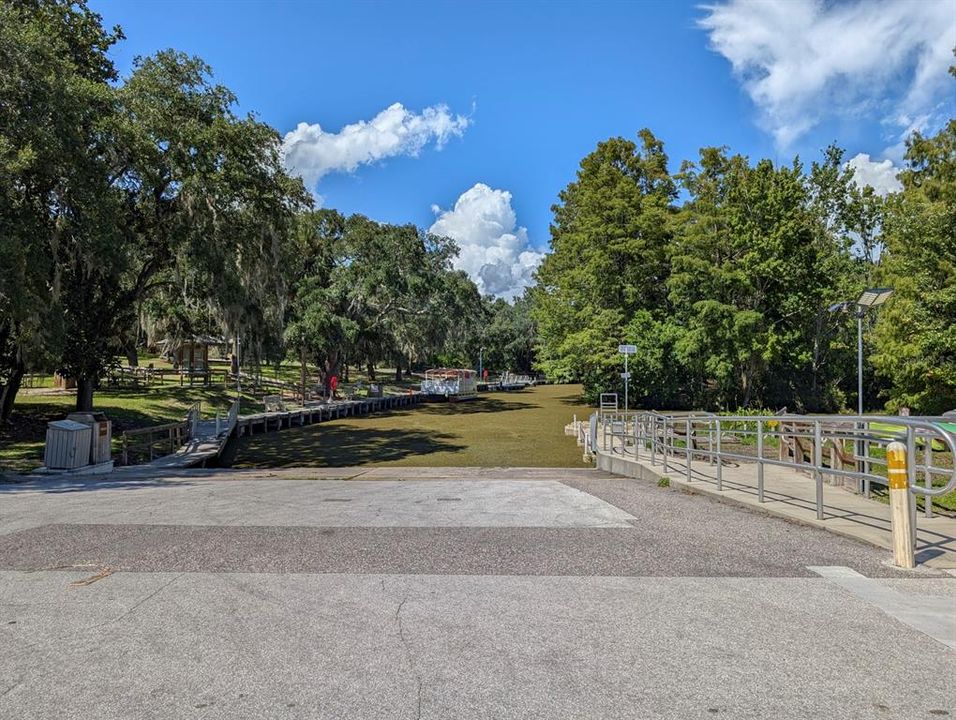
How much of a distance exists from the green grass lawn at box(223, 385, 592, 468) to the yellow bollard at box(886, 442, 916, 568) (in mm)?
15908

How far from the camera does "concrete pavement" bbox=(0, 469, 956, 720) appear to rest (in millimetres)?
3117

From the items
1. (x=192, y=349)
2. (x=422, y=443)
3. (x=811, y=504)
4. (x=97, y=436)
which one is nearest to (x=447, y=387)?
(x=192, y=349)

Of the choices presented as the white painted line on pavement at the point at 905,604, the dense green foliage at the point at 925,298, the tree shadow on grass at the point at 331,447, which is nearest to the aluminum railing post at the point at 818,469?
the white painted line on pavement at the point at 905,604

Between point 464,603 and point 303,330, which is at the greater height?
point 303,330

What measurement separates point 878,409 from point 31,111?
5261 centimetres

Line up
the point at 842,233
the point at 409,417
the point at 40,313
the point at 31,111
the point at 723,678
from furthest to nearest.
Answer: the point at 842,233, the point at 409,417, the point at 40,313, the point at 31,111, the point at 723,678

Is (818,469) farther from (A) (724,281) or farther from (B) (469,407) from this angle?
(B) (469,407)

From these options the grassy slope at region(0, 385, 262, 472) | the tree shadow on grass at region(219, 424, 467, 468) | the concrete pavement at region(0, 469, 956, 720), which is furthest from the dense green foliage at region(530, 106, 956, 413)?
the concrete pavement at region(0, 469, 956, 720)

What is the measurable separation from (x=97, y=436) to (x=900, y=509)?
1592 centimetres

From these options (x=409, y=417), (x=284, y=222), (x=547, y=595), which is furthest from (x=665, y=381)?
(x=547, y=595)

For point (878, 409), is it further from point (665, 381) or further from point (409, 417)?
point (409, 417)

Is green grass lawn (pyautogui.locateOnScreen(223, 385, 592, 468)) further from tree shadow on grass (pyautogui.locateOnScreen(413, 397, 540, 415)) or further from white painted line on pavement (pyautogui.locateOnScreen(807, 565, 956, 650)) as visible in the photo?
white painted line on pavement (pyautogui.locateOnScreen(807, 565, 956, 650))

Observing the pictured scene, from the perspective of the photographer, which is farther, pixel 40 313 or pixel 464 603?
pixel 40 313

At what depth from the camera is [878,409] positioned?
47.7 metres
